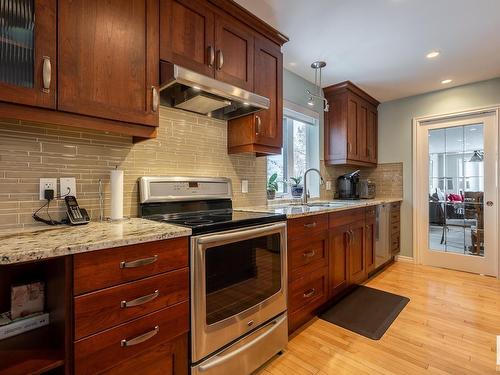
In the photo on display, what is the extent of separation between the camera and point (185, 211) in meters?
1.81

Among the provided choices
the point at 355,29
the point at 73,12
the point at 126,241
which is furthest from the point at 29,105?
the point at 355,29

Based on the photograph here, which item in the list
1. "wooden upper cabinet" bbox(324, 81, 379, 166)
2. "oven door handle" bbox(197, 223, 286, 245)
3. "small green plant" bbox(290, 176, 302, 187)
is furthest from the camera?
"wooden upper cabinet" bbox(324, 81, 379, 166)

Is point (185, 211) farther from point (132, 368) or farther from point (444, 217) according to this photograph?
point (444, 217)

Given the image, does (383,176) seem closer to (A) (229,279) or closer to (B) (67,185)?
(A) (229,279)

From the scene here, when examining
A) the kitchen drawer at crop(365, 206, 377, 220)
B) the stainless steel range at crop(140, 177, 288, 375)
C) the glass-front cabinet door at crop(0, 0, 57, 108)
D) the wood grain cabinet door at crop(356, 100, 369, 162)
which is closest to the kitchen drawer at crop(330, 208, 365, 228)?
the kitchen drawer at crop(365, 206, 377, 220)

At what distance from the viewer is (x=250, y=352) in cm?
145

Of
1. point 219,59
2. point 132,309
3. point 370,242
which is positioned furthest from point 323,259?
point 219,59

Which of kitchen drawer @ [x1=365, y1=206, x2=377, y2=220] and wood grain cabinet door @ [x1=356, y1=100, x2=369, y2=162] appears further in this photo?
wood grain cabinet door @ [x1=356, y1=100, x2=369, y2=162]

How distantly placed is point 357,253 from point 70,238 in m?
2.54

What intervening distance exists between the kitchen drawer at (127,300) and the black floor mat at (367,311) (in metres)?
1.50

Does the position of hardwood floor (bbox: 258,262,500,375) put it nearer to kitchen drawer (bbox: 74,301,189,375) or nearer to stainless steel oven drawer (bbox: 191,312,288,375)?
stainless steel oven drawer (bbox: 191,312,288,375)

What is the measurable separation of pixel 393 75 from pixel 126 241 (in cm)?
333

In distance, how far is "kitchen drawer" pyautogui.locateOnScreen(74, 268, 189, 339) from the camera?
0.90 metres

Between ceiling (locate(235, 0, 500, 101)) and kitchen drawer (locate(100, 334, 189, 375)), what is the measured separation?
2127 millimetres
